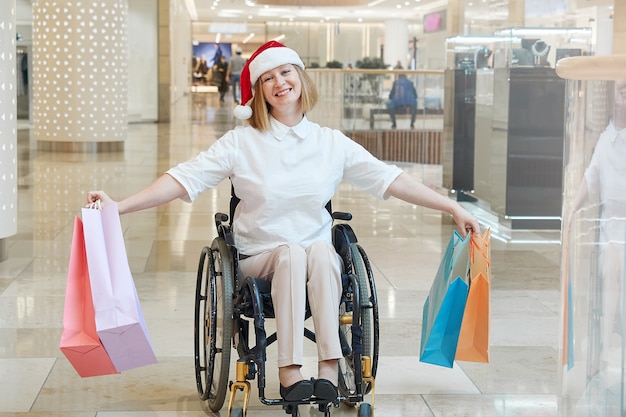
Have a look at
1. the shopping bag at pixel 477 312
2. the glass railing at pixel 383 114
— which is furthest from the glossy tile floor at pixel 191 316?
the glass railing at pixel 383 114

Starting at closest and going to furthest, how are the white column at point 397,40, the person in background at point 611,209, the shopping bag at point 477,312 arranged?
the person in background at point 611,209 < the shopping bag at point 477,312 < the white column at point 397,40

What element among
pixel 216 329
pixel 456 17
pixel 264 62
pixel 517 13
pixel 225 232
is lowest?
pixel 216 329

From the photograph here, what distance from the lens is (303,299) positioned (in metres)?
2.99

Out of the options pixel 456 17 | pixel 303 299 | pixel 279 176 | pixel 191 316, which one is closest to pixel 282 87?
pixel 279 176

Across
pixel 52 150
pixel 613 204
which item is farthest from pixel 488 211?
pixel 52 150

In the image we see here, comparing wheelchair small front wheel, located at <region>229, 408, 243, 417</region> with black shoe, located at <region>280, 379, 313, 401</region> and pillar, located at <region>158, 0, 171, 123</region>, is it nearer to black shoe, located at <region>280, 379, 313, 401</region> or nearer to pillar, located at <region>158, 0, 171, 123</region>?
black shoe, located at <region>280, 379, 313, 401</region>

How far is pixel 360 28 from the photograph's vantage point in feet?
133

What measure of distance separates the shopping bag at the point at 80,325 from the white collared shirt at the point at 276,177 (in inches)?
17.0

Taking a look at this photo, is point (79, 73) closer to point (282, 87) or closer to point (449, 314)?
point (282, 87)

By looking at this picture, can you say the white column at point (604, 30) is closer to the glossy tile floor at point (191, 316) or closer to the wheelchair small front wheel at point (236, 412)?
the glossy tile floor at point (191, 316)

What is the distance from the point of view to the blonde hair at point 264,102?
330cm

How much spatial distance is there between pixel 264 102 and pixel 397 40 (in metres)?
36.8

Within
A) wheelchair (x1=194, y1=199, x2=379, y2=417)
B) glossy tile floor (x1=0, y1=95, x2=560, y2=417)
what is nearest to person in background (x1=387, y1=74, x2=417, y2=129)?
glossy tile floor (x1=0, y1=95, x2=560, y2=417)

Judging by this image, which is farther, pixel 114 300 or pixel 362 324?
pixel 362 324
